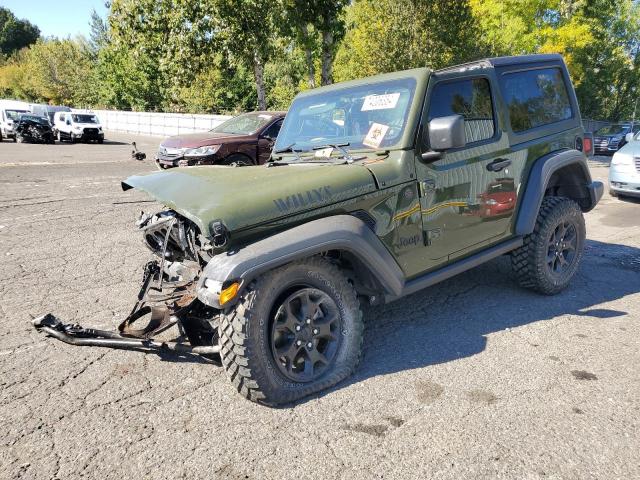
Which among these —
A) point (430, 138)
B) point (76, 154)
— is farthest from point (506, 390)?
point (76, 154)

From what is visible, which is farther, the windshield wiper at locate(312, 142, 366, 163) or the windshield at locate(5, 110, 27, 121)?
the windshield at locate(5, 110, 27, 121)

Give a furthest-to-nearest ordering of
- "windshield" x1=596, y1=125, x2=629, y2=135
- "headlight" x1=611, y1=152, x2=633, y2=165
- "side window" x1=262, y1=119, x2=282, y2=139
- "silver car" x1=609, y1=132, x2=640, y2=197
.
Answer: "windshield" x1=596, y1=125, x2=629, y2=135 < "side window" x1=262, y1=119, x2=282, y2=139 < "headlight" x1=611, y1=152, x2=633, y2=165 < "silver car" x1=609, y1=132, x2=640, y2=197

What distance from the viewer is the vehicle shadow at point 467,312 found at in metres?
3.42

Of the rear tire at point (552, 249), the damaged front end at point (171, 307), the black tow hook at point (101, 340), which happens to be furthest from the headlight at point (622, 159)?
the black tow hook at point (101, 340)

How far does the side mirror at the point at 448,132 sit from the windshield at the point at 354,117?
9.8 inches

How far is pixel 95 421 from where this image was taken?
272 cm

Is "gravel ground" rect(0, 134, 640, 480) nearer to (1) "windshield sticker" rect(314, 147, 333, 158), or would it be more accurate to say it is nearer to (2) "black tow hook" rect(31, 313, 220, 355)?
(2) "black tow hook" rect(31, 313, 220, 355)

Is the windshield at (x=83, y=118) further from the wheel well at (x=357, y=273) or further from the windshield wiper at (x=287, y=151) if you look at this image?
the wheel well at (x=357, y=273)

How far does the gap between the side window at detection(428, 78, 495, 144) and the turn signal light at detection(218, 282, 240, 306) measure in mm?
1870

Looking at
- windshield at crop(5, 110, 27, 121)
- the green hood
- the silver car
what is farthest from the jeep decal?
windshield at crop(5, 110, 27, 121)

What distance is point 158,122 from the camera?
30547 mm

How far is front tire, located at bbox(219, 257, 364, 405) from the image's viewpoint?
2676 millimetres

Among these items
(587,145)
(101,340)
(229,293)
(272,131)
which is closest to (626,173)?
(587,145)

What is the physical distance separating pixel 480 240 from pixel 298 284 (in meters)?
1.71
